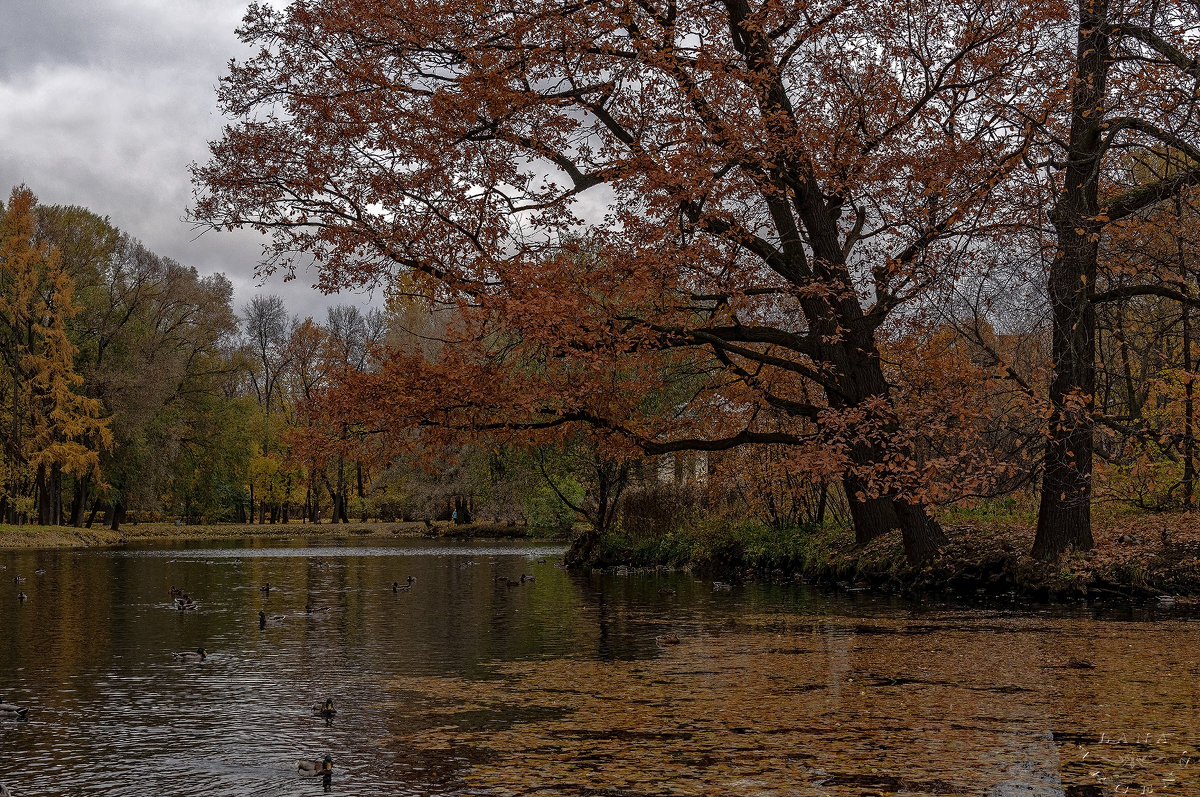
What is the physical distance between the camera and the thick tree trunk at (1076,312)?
13.1 meters

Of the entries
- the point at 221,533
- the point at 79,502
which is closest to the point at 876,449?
the point at 79,502

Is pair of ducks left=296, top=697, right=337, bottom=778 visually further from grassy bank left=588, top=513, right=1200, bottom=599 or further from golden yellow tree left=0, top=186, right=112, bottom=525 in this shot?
golden yellow tree left=0, top=186, right=112, bottom=525

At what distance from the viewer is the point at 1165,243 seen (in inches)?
552

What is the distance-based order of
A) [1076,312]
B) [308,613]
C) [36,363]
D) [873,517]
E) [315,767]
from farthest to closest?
[36,363], [873,517], [308,613], [1076,312], [315,767]

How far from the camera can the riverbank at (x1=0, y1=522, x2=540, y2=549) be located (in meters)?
42.3

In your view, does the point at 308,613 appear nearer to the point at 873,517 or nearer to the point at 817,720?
the point at 873,517

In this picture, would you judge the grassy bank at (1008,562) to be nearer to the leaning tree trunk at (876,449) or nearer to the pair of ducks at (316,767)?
the leaning tree trunk at (876,449)

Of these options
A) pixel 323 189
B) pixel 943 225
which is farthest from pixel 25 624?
pixel 943 225

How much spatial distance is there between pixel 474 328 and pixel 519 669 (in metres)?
5.91

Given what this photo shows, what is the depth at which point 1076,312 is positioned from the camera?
48.7 feet

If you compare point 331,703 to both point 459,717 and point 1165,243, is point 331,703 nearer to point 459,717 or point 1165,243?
point 459,717

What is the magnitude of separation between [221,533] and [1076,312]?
5405cm

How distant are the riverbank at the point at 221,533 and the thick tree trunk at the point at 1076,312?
3773 cm

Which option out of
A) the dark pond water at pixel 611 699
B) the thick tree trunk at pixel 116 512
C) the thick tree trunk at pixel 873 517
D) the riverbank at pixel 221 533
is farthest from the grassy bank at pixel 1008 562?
the thick tree trunk at pixel 116 512
